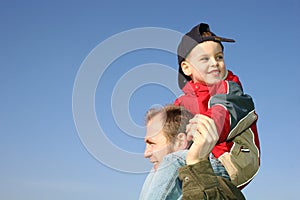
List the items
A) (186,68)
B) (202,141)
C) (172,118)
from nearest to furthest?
(202,141), (172,118), (186,68)

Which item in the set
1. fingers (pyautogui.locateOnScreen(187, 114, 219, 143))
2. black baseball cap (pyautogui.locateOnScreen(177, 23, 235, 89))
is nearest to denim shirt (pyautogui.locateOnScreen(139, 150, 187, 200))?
fingers (pyautogui.locateOnScreen(187, 114, 219, 143))

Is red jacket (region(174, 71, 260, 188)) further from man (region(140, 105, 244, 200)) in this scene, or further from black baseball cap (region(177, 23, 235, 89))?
black baseball cap (region(177, 23, 235, 89))

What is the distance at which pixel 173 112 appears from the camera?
3.60 meters

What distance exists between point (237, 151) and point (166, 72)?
0.99 m

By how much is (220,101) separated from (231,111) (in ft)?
0.44

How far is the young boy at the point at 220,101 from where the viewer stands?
3221 mm

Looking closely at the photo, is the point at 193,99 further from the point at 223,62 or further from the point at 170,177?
the point at 170,177

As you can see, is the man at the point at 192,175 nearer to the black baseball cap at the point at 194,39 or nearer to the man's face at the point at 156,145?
the man's face at the point at 156,145

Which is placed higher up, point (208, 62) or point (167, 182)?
point (208, 62)

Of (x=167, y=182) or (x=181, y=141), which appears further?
(x=181, y=141)

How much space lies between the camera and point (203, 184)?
8.55 ft

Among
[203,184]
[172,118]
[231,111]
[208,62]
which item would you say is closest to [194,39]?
[208,62]

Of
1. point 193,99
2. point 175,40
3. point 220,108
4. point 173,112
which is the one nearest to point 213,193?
point 220,108

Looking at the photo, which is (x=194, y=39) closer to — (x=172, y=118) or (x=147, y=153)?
(x=172, y=118)
